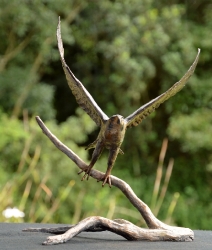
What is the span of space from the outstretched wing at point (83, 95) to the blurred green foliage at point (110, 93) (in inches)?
97.0

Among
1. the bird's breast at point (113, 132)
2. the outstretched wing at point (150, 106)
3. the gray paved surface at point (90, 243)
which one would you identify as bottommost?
the gray paved surface at point (90, 243)

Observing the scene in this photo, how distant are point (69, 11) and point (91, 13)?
0.26 meters

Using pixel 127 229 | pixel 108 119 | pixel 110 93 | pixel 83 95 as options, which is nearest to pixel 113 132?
pixel 108 119

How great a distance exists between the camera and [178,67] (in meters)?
4.66

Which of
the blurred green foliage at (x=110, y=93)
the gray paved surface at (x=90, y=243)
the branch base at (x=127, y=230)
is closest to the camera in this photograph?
the gray paved surface at (x=90, y=243)

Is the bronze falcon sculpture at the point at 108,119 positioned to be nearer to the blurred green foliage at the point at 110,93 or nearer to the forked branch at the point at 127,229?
the forked branch at the point at 127,229

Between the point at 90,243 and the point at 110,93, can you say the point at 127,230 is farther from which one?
the point at 110,93

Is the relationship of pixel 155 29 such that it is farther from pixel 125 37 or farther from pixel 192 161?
pixel 192 161

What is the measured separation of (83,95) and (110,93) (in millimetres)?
3452

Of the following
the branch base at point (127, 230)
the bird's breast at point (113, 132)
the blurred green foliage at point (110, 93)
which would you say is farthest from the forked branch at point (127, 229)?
the blurred green foliage at point (110, 93)

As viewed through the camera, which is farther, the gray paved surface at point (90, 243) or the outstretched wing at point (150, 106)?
the outstretched wing at point (150, 106)

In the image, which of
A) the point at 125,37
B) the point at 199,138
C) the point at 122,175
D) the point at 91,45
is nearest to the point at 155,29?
the point at 125,37

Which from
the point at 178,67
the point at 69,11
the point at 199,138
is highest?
the point at 69,11

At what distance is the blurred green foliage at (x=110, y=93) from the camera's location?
4359 mm
